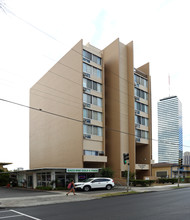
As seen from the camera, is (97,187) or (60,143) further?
(60,143)

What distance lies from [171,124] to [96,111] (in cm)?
15120

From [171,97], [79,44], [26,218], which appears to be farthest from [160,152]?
[26,218]

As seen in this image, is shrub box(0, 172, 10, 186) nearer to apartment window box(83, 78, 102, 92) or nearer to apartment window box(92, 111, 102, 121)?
apartment window box(92, 111, 102, 121)

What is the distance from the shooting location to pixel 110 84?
42906mm

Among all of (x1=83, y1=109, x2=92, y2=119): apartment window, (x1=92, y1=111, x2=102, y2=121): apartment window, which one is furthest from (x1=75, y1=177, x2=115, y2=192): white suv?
(x1=92, y1=111, x2=102, y2=121): apartment window

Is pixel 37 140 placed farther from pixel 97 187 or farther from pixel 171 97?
pixel 171 97

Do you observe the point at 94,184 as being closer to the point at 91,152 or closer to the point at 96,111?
the point at 91,152

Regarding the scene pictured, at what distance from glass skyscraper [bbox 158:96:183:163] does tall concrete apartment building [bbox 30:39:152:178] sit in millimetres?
133812

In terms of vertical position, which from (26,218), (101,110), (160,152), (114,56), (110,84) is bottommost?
(160,152)

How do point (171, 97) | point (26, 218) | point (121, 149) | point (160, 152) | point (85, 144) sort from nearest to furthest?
point (26, 218), point (85, 144), point (121, 149), point (171, 97), point (160, 152)

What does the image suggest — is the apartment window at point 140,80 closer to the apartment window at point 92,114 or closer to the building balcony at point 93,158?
the apartment window at point 92,114

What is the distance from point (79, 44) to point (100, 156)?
1709 cm

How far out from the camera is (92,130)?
37875 millimetres

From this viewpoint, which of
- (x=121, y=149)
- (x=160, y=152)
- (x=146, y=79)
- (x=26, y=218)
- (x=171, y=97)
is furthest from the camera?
(x=160, y=152)
